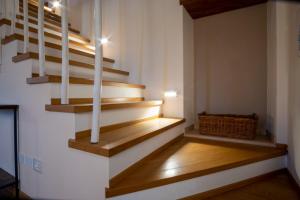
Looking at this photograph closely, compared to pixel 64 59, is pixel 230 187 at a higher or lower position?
lower

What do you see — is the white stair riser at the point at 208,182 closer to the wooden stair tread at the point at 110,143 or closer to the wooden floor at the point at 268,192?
the wooden floor at the point at 268,192

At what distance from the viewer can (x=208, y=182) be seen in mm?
1271

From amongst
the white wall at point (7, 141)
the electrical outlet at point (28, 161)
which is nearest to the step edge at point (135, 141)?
the electrical outlet at point (28, 161)

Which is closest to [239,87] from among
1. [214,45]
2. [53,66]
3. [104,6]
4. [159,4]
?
[214,45]

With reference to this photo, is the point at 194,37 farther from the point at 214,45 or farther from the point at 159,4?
the point at 159,4

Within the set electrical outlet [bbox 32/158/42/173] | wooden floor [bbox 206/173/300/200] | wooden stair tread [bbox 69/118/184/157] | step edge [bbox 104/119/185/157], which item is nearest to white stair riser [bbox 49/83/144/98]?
wooden stair tread [bbox 69/118/184/157]

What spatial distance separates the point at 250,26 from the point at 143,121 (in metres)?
1.67

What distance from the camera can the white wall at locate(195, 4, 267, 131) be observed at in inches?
83.4

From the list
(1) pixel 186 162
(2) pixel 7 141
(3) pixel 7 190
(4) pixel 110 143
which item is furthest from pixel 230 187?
(2) pixel 7 141

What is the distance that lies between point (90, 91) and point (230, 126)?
4.72 ft

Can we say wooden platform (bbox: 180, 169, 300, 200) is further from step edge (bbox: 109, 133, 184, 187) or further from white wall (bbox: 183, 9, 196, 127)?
white wall (bbox: 183, 9, 196, 127)

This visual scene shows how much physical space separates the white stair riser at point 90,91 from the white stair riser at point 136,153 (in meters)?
0.64

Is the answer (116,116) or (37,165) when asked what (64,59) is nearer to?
(116,116)

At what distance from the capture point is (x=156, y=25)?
2.31 metres
